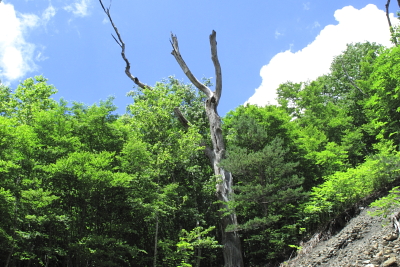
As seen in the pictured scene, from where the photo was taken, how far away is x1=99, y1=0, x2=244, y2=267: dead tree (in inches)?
423

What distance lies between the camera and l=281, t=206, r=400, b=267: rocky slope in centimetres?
516

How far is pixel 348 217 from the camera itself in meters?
9.02

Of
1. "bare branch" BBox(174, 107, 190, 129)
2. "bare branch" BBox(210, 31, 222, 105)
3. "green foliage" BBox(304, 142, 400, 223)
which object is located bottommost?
"green foliage" BBox(304, 142, 400, 223)

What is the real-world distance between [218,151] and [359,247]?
7321 millimetres

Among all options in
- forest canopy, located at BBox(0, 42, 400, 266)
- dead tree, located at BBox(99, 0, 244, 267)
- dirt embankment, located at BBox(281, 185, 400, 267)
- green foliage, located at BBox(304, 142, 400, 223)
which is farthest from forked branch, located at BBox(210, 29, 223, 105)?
dirt embankment, located at BBox(281, 185, 400, 267)

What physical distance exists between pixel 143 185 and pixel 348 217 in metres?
6.73

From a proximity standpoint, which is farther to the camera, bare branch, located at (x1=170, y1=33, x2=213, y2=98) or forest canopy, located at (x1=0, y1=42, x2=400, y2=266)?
bare branch, located at (x1=170, y1=33, x2=213, y2=98)

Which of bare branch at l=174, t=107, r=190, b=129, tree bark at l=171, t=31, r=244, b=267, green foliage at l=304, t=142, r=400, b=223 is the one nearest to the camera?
green foliage at l=304, t=142, r=400, b=223

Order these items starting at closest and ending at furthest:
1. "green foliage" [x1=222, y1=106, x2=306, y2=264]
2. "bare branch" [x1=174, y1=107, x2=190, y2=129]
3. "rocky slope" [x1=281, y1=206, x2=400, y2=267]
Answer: "rocky slope" [x1=281, y1=206, x2=400, y2=267] < "green foliage" [x1=222, y1=106, x2=306, y2=264] < "bare branch" [x1=174, y1=107, x2=190, y2=129]

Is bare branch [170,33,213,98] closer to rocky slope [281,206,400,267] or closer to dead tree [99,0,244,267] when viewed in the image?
dead tree [99,0,244,267]

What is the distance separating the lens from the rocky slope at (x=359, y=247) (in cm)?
516

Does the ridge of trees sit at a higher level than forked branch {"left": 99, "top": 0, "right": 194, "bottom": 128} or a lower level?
lower

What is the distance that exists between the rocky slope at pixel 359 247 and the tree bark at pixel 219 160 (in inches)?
89.5

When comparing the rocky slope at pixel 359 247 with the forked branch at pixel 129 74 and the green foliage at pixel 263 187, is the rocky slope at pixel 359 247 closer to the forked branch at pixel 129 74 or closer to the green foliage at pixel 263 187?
the green foliage at pixel 263 187
